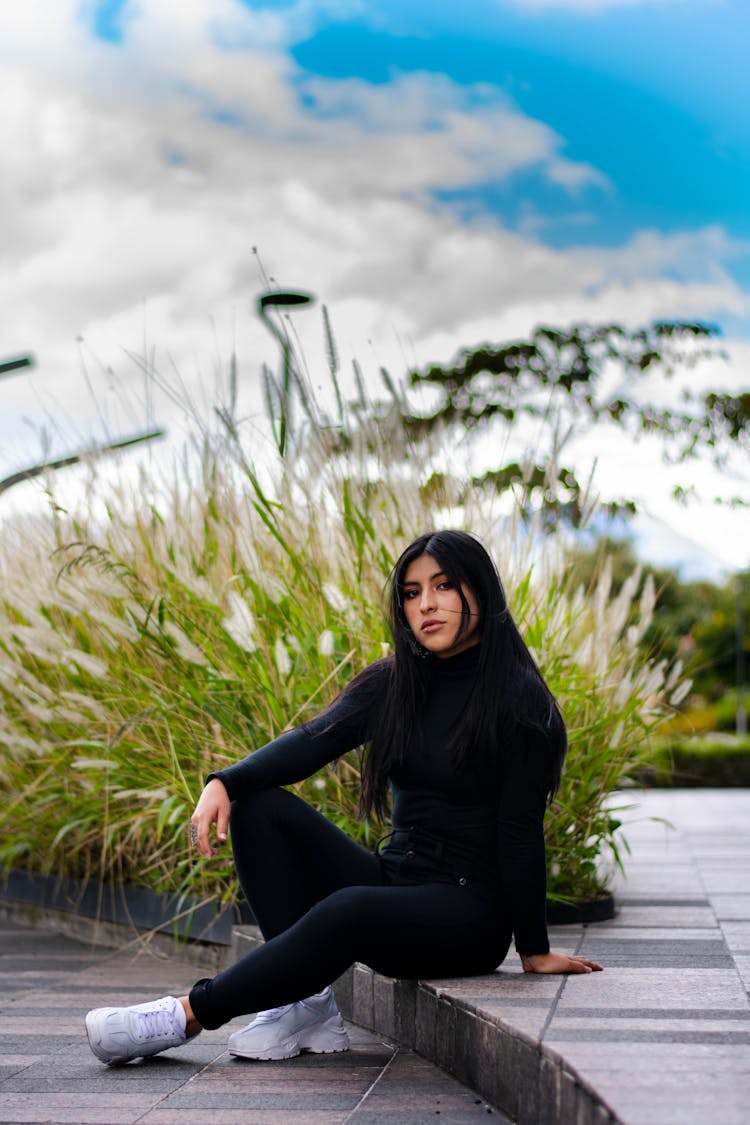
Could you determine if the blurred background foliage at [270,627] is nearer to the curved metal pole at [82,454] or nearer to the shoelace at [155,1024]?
the curved metal pole at [82,454]

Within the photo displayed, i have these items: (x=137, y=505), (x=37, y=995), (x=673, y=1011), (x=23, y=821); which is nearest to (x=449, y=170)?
(x=137, y=505)

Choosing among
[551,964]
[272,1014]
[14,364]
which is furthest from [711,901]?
[14,364]

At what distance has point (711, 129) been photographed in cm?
823

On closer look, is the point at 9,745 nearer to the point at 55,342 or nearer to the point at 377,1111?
the point at 55,342

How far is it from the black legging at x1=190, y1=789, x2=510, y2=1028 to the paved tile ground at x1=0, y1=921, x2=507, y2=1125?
0.14m

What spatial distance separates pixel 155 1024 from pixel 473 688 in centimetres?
83

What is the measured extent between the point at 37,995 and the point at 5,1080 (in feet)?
2.70

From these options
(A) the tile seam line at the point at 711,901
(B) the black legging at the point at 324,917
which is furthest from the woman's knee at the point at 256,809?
(A) the tile seam line at the point at 711,901

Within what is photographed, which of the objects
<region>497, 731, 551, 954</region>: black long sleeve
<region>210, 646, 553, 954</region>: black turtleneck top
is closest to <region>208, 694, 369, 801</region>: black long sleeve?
<region>210, 646, 553, 954</region>: black turtleneck top

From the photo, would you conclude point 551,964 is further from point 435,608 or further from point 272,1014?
point 435,608

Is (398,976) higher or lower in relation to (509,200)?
lower

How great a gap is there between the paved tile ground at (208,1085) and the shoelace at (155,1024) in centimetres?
8

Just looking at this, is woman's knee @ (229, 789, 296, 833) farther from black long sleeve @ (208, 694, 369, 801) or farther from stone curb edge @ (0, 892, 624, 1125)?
stone curb edge @ (0, 892, 624, 1125)

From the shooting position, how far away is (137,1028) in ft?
7.80
